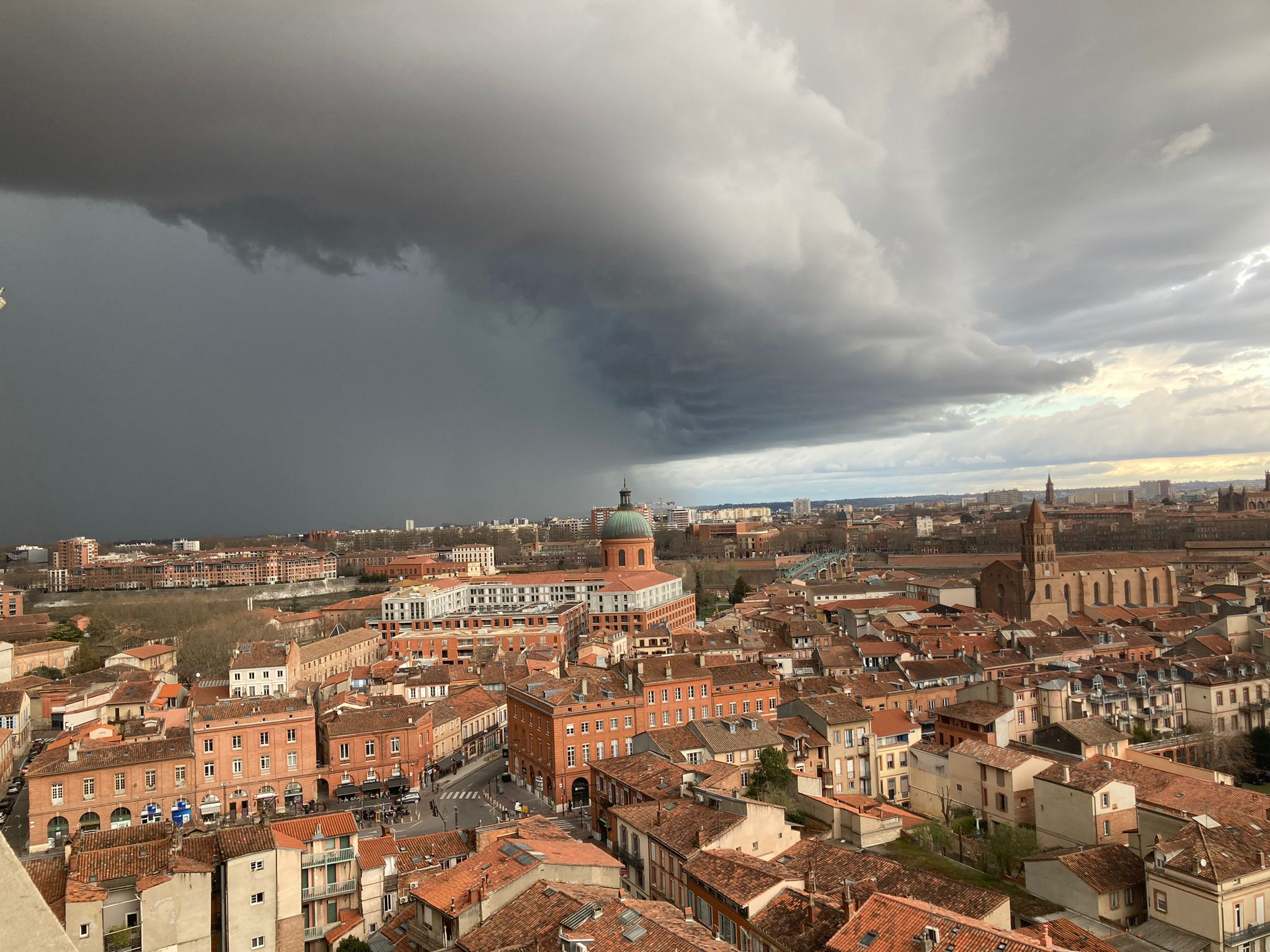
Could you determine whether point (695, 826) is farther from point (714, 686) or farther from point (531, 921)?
point (714, 686)

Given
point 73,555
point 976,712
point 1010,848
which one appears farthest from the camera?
point 73,555

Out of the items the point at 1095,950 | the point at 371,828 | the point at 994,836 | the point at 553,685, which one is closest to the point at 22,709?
the point at 371,828

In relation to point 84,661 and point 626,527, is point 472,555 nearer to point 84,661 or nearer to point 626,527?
point 626,527

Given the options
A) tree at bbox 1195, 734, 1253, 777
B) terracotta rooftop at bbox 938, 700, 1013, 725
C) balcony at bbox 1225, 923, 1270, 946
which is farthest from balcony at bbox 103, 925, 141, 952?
tree at bbox 1195, 734, 1253, 777

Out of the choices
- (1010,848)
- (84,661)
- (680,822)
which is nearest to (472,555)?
(84,661)

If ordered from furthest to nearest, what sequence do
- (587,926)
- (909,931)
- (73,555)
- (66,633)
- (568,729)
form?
1. (73,555)
2. (66,633)
3. (568,729)
4. (909,931)
5. (587,926)
